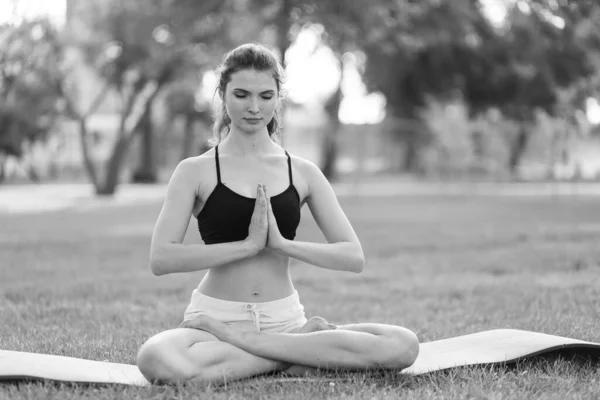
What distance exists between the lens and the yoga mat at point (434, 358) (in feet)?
11.4

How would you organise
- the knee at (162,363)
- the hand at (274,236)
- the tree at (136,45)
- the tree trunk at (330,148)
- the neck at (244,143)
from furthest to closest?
the tree trunk at (330,148) → the tree at (136,45) → the neck at (244,143) → the hand at (274,236) → the knee at (162,363)

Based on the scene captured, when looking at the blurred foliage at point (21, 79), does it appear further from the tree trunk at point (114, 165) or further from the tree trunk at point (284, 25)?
the tree trunk at point (114, 165)

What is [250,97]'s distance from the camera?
11.8ft

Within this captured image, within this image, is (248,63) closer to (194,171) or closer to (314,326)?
(194,171)

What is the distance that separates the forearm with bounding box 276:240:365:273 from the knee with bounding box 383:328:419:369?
35 centimetres

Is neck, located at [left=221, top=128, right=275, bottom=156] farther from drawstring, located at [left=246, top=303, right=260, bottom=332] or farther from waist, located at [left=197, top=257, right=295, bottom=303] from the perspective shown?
drawstring, located at [left=246, top=303, right=260, bottom=332]

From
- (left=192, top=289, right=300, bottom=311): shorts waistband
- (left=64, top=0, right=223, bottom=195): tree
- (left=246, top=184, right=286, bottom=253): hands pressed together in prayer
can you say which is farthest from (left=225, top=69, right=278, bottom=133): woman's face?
(left=64, top=0, right=223, bottom=195): tree

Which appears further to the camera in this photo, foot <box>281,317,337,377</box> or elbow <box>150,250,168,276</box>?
foot <box>281,317,337,377</box>

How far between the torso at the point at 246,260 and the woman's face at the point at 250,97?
0.19 metres

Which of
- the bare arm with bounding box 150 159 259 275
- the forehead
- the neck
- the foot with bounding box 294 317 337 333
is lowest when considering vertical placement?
the foot with bounding box 294 317 337 333

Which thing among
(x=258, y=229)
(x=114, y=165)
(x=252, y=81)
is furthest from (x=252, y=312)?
(x=114, y=165)

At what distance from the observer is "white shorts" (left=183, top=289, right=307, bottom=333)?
11.7 feet

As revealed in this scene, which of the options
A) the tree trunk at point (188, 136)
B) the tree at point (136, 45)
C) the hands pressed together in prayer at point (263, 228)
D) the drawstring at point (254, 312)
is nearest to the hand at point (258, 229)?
the hands pressed together in prayer at point (263, 228)

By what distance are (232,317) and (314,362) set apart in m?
0.39
